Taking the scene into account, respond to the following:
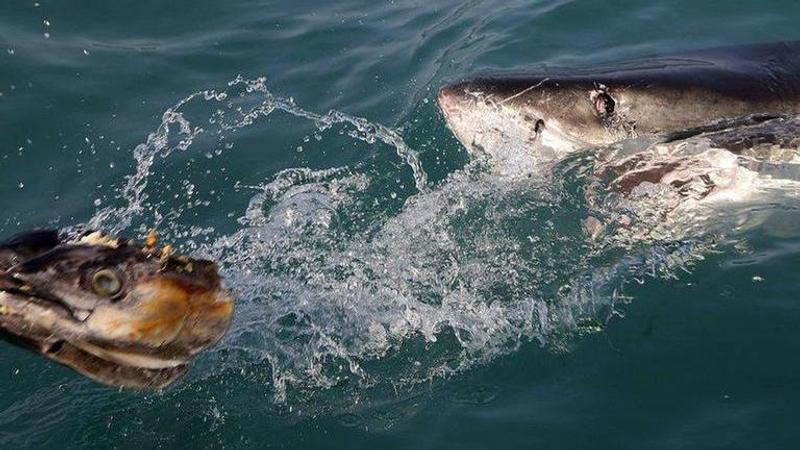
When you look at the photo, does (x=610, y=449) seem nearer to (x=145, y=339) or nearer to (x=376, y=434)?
(x=376, y=434)

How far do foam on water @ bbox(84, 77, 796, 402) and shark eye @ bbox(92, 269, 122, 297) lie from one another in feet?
3.15

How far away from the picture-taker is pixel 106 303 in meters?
2.28


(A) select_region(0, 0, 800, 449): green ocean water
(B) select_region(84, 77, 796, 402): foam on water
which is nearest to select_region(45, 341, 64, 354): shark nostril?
(A) select_region(0, 0, 800, 449): green ocean water

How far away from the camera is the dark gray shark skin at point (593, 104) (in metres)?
3.77

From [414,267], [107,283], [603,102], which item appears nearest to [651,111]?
[603,102]

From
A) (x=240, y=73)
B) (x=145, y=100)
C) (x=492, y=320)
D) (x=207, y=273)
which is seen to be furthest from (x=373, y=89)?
(x=207, y=273)

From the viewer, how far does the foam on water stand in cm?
326

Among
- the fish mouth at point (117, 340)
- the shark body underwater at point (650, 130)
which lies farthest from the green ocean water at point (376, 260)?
the fish mouth at point (117, 340)

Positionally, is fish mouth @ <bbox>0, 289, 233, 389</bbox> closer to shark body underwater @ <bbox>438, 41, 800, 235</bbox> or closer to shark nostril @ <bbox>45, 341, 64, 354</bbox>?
shark nostril @ <bbox>45, 341, 64, 354</bbox>

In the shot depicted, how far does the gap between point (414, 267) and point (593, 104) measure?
3.06ft

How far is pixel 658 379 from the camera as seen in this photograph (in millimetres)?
3076

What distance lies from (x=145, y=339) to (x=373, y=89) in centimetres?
347

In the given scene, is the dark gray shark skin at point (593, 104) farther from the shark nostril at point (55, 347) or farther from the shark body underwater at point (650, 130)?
the shark nostril at point (55, 347)

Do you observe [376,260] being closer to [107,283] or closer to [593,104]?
[593,104]
